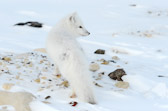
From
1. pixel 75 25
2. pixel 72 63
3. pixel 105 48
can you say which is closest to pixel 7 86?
pixel 72 63

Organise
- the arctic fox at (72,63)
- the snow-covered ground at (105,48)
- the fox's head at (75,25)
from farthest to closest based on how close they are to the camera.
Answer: the fox's head at (75,25) → the snow-covered ground at (105,48) → the arctic fox at (72,63)

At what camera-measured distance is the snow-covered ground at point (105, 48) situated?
3.62 meters

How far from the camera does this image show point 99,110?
312 centimetres

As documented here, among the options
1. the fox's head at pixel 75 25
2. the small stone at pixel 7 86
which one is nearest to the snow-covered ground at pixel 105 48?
the small stone at pixel 7 86

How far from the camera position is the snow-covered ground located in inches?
142

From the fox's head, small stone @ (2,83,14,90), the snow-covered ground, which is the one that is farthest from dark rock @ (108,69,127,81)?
small stone @ (2,83,14,90)

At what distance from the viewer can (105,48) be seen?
21.2 ft

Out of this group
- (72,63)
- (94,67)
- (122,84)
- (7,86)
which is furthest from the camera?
(94,67)

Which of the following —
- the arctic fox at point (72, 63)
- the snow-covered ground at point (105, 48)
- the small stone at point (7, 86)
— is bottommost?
the snow-covered ground at point (105, 48)

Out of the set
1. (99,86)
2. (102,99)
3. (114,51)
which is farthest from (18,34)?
(102,99)

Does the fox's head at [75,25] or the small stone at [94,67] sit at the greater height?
the fox's head at [75,25]

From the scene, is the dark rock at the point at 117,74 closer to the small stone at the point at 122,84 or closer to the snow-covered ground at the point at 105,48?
the snow-covered ground at the point at 105,48

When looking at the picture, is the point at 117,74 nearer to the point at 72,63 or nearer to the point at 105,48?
the point at 72,63

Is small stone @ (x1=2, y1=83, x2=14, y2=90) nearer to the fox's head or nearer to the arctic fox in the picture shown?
the arctic fox
